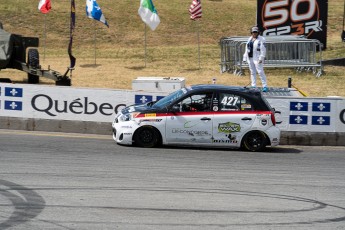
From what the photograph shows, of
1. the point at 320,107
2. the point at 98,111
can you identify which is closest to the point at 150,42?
the point at 98,111

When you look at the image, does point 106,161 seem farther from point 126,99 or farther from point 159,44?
point 159,44

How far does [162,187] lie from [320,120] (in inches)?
280

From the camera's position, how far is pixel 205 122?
55.7ft

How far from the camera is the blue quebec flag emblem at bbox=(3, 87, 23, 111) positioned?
19.0m

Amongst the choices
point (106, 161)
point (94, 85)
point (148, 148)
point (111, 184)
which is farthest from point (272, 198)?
point (94, 85)

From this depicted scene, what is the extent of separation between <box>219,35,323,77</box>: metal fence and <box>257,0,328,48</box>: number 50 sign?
298 centimetres

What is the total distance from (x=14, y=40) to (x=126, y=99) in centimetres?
818

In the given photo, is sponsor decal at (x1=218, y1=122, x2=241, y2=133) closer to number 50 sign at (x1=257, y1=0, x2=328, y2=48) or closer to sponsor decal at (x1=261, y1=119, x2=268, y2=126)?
sponsor decal at (x1=261, y1=119, x2=268, y2=126)

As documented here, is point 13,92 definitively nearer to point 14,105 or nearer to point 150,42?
point 14,105

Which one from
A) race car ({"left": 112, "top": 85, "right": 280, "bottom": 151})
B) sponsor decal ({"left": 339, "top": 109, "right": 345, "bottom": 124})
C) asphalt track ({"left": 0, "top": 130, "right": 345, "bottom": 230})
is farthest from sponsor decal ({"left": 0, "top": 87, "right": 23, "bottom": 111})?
sponsor decal ({"left": 339, "top": 109, "right": 345, "bottom": 124})

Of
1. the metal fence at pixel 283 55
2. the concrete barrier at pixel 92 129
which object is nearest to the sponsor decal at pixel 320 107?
the concrete barrier at pixel 92 129

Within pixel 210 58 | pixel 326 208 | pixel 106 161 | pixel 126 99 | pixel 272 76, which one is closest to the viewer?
pixel 326 208

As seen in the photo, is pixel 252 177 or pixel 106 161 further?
pixel 106 161

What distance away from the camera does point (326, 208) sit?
11.6m
